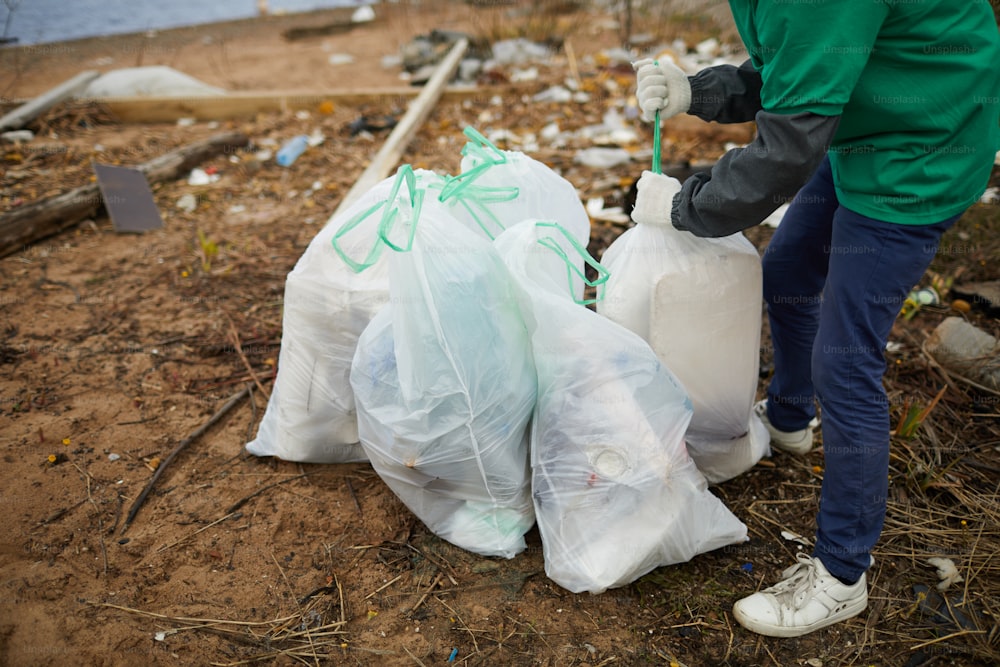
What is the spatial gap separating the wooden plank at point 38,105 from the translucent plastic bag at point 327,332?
445 cm

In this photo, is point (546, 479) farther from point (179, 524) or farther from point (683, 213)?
point (179, 524)

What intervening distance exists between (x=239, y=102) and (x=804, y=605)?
17.8 ft

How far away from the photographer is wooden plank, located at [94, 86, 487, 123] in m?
5.45

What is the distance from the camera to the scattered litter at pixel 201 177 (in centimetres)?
439

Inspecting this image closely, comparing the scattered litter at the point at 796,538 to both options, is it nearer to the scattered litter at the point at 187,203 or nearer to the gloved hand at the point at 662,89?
Answer: the gloved hand at the point at 662,89

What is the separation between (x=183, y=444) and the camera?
7.18 feet

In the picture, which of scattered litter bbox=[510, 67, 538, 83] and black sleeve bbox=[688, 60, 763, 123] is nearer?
black sleeve bbox=[688, 60, 763, 123]

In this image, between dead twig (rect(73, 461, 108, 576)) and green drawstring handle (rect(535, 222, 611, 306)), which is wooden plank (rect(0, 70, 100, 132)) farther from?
green drawstring handle (rect(535, 222, 611, 306))

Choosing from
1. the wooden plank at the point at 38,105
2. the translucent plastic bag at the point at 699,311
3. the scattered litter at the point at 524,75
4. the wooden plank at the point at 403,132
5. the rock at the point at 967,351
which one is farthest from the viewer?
the scattered litter at the point at 524,75

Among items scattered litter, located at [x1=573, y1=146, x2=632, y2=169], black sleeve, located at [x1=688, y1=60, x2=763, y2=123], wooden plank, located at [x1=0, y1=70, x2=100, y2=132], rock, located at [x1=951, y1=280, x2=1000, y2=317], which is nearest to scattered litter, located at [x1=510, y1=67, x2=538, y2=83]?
scattered litter, located at [x1=573, y1=146, x2=632, y2=169]

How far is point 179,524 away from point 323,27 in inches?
338

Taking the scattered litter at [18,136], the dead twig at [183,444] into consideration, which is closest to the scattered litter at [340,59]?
the scattered litter at [18,136]

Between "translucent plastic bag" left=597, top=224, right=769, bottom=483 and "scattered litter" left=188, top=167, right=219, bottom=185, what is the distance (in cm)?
341

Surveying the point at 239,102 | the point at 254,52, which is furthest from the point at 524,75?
the point at 254,52
